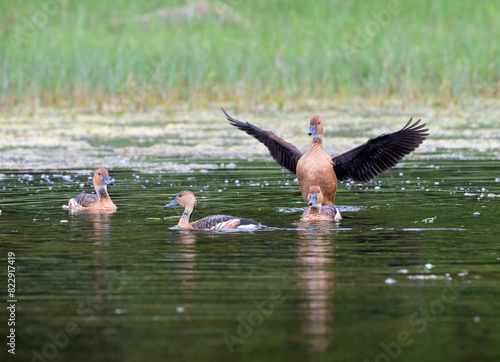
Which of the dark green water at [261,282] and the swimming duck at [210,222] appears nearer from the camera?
the dark green water at [261,282]

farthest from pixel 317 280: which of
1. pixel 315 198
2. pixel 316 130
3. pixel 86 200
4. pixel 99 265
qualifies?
pixel 86 200

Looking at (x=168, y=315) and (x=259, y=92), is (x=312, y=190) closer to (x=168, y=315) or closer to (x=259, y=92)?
(x=168, y=315)

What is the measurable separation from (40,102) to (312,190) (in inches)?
611

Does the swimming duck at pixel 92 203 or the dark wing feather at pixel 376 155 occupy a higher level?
the dark wing feather at pixel 376 155

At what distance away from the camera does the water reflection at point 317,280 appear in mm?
5736

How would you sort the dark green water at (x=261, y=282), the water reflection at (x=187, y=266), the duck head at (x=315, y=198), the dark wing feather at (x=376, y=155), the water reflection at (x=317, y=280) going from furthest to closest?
1. the dark wing feather at (x=376, y=155)
2. the duck head at (x=315, y=198)
3. the water reflection at (x=187, y=266)
4. the water reflection at (x=317, y=280)
5. the dark green water at (x=261, y=282)

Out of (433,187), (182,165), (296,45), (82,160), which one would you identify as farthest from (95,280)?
(296,45)

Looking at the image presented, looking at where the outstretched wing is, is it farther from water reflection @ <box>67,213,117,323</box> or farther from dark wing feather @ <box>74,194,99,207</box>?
water reflection @ <box>67,213,117,323</box>

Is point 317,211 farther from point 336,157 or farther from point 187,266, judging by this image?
point 187,266

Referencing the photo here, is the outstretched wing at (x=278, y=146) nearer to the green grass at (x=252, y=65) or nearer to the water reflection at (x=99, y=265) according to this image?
the water reflection at (x=99, y=265)

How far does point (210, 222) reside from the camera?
9727 mm

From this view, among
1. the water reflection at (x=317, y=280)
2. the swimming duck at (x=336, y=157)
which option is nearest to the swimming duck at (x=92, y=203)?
the swimming duck at (x=336, y=157)

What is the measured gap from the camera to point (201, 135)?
2061cm

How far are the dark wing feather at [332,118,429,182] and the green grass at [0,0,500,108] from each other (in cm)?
1226
